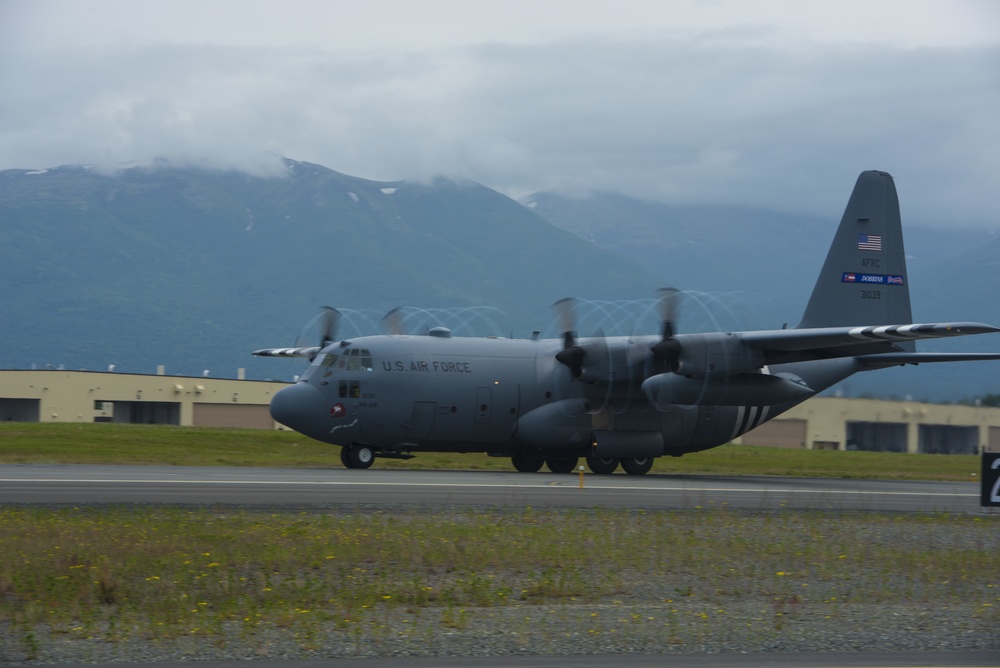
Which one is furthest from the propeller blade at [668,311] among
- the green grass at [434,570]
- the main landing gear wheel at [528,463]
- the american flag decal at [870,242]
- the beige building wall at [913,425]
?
the beige building wall at [913,425]

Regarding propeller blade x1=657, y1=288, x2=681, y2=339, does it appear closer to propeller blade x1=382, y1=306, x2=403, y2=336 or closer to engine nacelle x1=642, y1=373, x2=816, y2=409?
engine nacelle x1=642, y1=373, x2=816, y2=409

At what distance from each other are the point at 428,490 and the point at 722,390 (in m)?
11.5

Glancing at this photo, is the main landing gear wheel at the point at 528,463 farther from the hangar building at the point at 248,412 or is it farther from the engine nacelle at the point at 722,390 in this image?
the hangar building at the point at 248,412

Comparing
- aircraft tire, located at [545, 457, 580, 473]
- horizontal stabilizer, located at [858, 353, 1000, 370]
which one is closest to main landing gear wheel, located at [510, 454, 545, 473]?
aircraft tire, located at [545, 457, 580, 473]

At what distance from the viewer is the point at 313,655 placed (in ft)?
32.5

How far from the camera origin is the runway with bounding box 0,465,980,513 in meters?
22.2

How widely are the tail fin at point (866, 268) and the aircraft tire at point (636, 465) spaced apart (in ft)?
23.5

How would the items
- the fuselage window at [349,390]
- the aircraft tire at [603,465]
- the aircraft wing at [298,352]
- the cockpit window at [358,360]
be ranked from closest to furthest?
1. the fuselage window at [349,390]
2. the cockpit window at [358,360]
3. the aircraft tire at [603,465]
4. the aircraft wing at [298,352]

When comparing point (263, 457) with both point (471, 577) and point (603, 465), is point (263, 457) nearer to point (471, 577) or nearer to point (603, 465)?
point (603, 465)

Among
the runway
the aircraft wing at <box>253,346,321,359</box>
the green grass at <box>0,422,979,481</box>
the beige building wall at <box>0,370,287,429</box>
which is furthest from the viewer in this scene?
the beige building wall at <box>0,370,287,429</box>

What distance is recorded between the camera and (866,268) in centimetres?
3794

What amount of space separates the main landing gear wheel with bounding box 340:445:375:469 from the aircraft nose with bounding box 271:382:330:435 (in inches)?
71.6

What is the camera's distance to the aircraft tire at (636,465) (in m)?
36.0

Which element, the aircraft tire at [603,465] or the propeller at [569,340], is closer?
the propeller at [569,340]
